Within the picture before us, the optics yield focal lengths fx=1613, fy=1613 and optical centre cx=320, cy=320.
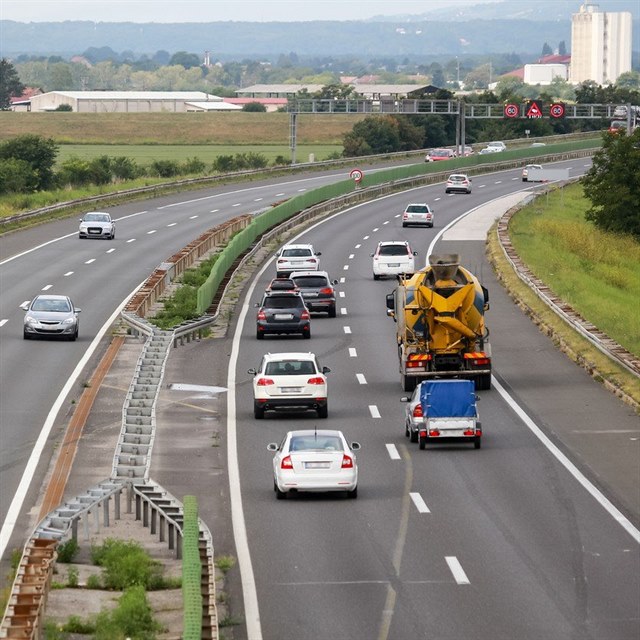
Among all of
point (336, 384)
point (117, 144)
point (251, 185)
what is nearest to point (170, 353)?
point (336, 384)

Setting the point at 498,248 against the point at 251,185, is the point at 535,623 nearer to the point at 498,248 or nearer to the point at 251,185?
the point at 498,248

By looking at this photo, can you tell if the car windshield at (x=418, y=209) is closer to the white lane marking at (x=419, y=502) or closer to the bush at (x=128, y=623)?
the white lane marking at (x=419, y=502)

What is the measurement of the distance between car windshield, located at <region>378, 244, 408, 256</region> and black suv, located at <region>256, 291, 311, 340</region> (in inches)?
662

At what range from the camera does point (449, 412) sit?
3388 cm

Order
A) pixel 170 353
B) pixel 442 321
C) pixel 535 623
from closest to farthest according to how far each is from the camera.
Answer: pixel 535 623
pixel 442 321
pixel 170 353

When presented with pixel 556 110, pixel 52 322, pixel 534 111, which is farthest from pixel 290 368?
pixel 556 110

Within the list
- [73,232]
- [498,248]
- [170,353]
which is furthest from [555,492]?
[73,232]

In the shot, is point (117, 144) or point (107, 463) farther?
point (117, 144)

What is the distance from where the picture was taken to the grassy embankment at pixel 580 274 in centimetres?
4900

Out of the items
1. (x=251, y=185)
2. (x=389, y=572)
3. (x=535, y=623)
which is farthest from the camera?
(x=251, y=185)

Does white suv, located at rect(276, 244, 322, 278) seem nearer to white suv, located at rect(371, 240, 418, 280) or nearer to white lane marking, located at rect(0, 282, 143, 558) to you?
white suv, located at rect(371, 240, 418, 280)

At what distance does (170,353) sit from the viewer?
→ 48.6 m

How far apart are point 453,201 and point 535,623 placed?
291 ft

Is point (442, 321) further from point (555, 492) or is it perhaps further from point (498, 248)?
point (498, 248)
